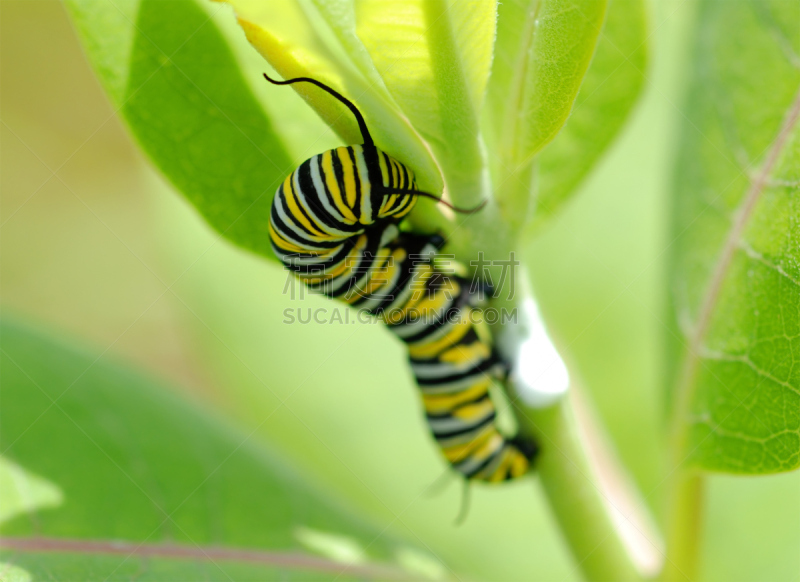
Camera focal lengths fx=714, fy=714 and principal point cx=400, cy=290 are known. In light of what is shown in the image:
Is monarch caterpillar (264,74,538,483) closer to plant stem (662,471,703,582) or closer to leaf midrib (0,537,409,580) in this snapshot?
plant stem (662,471,703,582)

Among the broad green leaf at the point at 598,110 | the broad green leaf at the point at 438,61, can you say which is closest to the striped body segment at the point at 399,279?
the broad green leaf at the point at 438,61

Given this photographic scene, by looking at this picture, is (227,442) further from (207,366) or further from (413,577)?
(207,366)

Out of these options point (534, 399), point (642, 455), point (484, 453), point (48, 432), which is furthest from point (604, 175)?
point (48, 432)

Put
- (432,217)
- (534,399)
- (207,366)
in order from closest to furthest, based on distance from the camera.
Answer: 1. (432,217)
2. (534,399)
3. (207,366)

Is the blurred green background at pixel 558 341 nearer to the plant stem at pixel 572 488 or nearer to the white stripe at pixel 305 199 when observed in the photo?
the plant stem at pixel 572 488

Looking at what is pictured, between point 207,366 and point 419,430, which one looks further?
point 207,366

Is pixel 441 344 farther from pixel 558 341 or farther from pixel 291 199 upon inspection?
pixel 558 341
